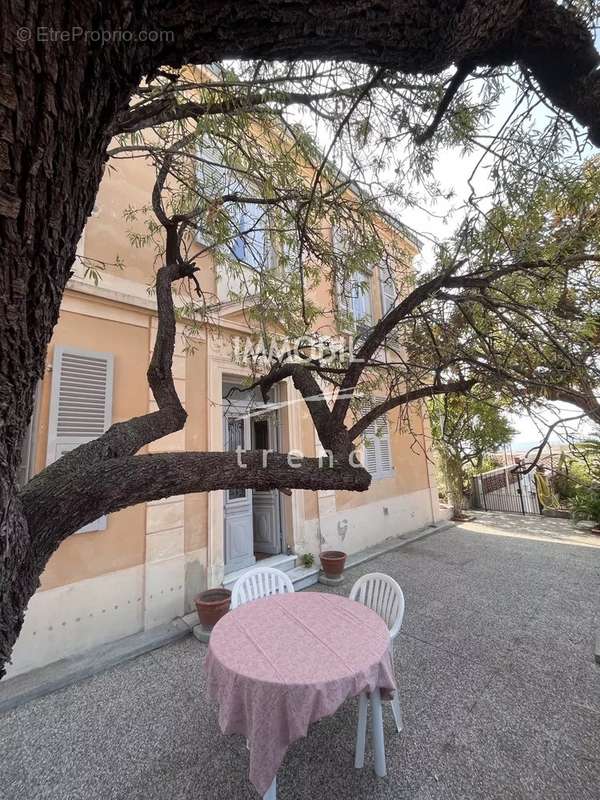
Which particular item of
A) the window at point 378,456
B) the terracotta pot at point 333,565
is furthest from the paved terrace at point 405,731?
the window at point 378,456

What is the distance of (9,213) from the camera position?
2.06ft

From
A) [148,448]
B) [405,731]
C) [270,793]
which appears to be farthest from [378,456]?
[270,793]

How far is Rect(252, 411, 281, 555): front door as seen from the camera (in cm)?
541

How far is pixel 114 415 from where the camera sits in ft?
12.2

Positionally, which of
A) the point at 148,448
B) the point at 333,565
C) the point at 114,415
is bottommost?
the point at 333,565

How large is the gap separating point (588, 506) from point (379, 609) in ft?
24.6

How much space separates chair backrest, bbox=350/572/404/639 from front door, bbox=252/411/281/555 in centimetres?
243

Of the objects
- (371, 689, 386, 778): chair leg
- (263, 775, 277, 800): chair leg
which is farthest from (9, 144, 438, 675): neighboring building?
(263, 775, 277, 800): chair leg

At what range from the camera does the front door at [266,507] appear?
5.41 m

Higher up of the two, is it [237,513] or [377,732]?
[237,513]

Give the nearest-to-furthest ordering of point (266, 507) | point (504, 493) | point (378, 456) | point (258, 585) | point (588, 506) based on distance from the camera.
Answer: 1. point (258, 585)
2. point (266, 507)
3. point (378, 456)
4. point (588, 506)
5. point (504, 493)

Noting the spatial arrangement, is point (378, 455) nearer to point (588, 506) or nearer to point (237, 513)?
point (237, 513)

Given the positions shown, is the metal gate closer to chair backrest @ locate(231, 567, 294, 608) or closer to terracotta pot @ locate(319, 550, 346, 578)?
terracotta pot @ locate(319, 550, 346, 578)

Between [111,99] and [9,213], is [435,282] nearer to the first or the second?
[111,99]
